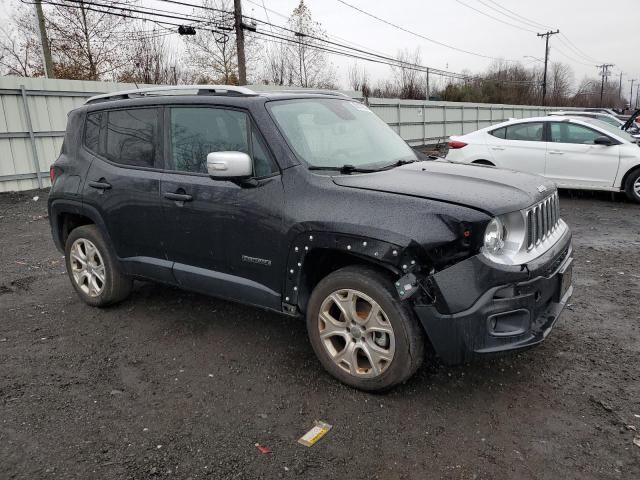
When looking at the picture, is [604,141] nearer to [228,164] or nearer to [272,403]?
[228,164]

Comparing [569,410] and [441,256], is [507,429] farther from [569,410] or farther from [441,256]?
[441,256]

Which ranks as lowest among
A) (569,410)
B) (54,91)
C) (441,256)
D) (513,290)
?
(569,410)

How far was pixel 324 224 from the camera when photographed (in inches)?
123

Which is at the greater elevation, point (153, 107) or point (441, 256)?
point (153, 107)

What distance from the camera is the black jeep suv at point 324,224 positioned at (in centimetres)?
284

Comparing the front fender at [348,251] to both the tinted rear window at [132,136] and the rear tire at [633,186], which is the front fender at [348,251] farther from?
the rear tire at [633,186]

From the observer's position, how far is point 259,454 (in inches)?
→ 107

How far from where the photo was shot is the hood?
115 inches

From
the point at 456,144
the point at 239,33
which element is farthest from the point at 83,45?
the point at 456,144

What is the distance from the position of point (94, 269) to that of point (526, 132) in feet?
28.0

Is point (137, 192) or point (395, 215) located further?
point (137, 192)

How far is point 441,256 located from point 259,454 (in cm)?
144

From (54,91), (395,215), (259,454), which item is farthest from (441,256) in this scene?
(54,91)

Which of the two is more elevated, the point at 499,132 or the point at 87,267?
the point at 499,132
